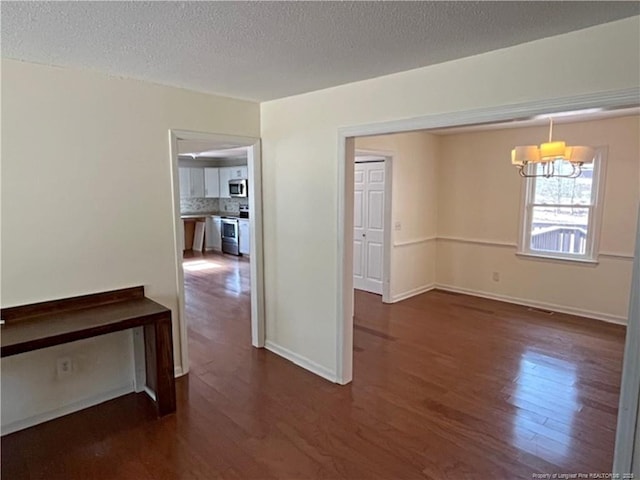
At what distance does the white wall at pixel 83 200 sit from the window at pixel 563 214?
4273 millimetres

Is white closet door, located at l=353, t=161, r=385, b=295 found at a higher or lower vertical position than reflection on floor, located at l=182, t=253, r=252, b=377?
higher

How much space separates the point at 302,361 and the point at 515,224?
360 centimetres

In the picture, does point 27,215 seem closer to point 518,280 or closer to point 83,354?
point 83,354

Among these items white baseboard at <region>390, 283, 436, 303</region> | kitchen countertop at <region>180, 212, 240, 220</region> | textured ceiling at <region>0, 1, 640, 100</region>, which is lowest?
white baseboard at <region>390, 283, 436, 303</region>

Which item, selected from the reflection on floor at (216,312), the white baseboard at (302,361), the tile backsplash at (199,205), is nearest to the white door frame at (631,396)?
the white baseboard at (302,361)

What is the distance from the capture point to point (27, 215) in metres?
2.51

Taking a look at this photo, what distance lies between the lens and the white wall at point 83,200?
97.3 inches

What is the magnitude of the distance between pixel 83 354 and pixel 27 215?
3.38 feet

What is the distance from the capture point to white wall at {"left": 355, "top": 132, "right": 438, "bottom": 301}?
5418 millimetres

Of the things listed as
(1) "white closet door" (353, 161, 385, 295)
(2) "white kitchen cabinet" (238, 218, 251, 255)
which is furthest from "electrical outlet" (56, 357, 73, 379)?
(2) "white kitchen cabinet" (238, 218, 251, 255)

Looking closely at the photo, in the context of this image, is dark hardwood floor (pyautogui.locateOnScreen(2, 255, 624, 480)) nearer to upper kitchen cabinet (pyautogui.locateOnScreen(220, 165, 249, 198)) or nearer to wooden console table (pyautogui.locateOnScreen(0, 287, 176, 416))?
wooden console table (pyautogui.locateOnScreen(0, 287, 176, 416))

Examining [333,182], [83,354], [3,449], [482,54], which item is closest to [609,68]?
[482,54]

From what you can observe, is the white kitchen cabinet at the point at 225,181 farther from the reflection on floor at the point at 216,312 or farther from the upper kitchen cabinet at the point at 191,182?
the reflection on floor at the point at 216,312

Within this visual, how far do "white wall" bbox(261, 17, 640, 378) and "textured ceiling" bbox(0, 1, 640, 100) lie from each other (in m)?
0.10
